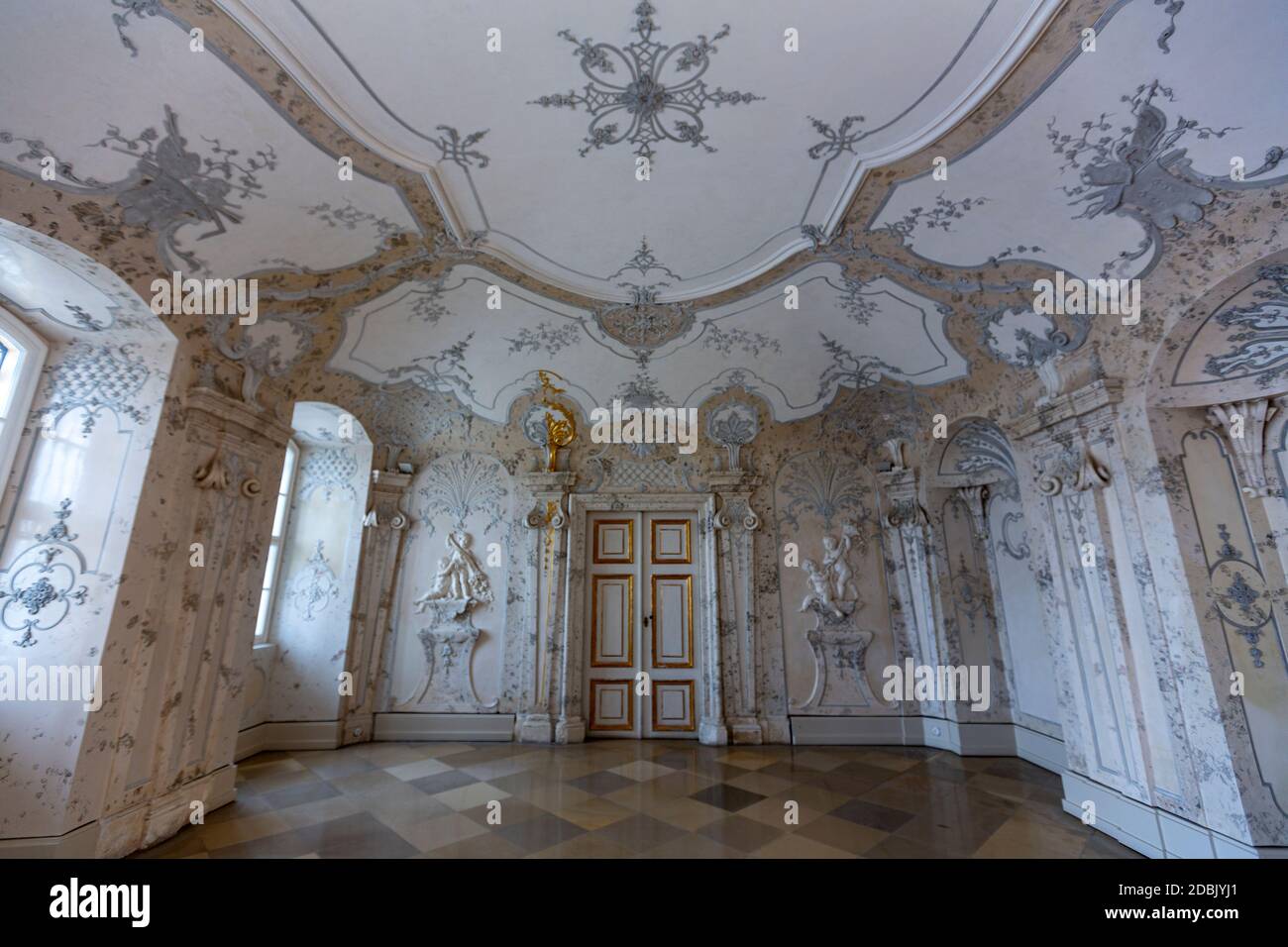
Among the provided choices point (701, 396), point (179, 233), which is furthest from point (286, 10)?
point (701, 396)

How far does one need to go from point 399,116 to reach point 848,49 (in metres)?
2.35

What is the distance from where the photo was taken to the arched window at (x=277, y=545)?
556cm

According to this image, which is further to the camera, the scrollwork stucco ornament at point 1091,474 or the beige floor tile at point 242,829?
the scrollwork stucco ornament at point 1091,474

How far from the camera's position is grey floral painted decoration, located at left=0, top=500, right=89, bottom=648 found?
9.74 ft

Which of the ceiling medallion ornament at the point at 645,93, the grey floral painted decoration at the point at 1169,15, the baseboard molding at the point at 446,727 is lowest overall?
the baseboard molding at the point at 446,727

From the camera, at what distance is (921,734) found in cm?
577

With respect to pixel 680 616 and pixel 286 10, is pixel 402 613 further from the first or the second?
pixel 286 10

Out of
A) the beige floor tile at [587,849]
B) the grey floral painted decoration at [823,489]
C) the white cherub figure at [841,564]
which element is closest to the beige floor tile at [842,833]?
the beige floor tile at [587,849]

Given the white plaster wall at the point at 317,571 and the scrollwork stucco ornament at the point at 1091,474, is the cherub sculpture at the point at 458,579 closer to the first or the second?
the white plaster wall at the point at 317,571

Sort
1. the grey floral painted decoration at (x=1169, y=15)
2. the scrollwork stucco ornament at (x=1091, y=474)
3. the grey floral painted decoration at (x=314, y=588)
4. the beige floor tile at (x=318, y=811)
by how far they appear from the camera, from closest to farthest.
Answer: the grey floral painted decoration at (x=1169, y=15) → the beige floor tile at (x=318, y=811) → the scrollwork stucco ornament at (x=1091, y=474) → the grey floral painted decoration at (x=314, y=588)

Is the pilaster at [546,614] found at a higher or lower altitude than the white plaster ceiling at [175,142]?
lower

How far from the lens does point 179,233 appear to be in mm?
3174

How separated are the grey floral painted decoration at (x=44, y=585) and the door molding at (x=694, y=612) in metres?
3.93

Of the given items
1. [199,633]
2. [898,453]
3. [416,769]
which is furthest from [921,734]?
[199,633]
